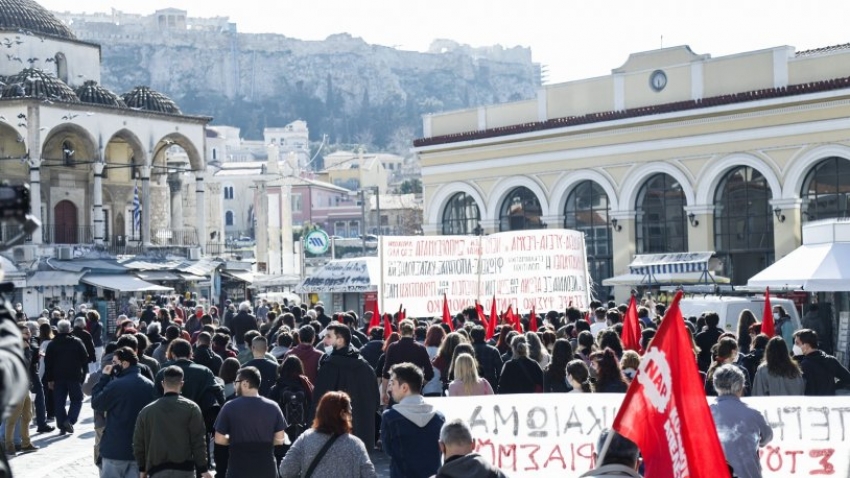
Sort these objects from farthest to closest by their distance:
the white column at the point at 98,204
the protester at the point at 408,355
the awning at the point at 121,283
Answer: the white column at the point at 98,204, the awning at the point at 121,283, the protester at the point at 408,355

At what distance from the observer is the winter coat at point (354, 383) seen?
12.2m

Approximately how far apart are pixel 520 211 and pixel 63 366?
26.9 meters

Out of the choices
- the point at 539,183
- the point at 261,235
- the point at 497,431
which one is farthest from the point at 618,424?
the point at 261,235

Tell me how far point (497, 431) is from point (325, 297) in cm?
2776

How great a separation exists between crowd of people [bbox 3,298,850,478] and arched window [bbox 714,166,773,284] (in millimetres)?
19638

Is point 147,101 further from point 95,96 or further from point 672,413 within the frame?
point 672,413

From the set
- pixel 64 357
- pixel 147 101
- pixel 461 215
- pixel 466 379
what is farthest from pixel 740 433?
pixel 147 101

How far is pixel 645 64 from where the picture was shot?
3972 cm

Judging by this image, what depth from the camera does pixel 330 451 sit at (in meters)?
8.43

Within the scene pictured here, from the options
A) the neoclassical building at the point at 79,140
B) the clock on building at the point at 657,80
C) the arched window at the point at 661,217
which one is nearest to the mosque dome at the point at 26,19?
the neoclassical building at the point at 79,140

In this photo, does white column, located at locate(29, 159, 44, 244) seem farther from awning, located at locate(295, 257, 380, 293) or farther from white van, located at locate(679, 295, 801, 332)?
white van, located at locate(679, 295, 801, 332)

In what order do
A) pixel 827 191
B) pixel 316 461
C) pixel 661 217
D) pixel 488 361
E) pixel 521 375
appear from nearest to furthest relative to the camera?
pixel 316 461 → pixel 521 375 → pixel 488 361 → pixel 827 191 → pixel 661 217

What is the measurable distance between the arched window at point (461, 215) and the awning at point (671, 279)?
8.85 m

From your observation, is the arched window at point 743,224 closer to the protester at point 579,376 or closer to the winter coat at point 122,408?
the protester at point 579,376
